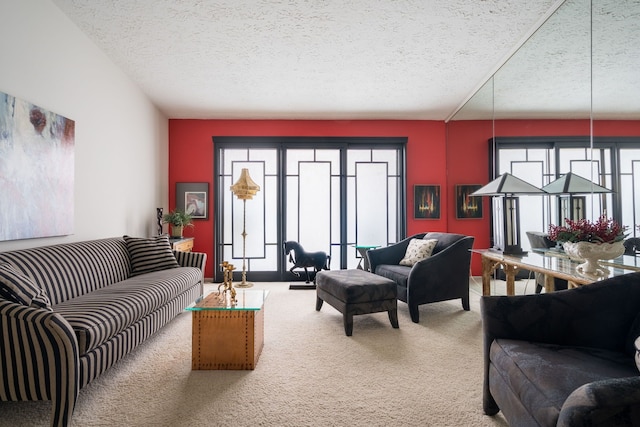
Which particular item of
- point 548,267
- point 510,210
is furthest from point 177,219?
point 548,267

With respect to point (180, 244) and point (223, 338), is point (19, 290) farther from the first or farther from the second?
point (180, 244)

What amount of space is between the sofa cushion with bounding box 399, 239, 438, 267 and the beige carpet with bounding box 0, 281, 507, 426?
1084mm

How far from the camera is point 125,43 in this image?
348 centimetres

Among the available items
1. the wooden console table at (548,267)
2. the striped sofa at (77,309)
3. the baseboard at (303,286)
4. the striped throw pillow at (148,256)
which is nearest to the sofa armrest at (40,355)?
the striped sofa at (77,309)

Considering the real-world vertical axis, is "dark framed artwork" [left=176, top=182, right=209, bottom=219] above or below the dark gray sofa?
above

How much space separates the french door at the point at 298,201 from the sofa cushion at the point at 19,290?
3792mm

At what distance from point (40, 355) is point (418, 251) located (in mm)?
3768

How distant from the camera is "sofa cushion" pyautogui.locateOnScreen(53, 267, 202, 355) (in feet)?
6.28

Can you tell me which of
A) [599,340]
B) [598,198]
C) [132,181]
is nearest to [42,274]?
[132,181]

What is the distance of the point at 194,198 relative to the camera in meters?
5.66

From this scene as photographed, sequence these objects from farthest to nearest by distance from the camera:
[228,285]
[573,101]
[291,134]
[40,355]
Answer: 1. [291,134]
2. [228,285]
3. [573,101]
4. [40,355]

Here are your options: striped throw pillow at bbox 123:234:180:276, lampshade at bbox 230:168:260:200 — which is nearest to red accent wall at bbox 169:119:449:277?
lampshade at bbox 230:168:260:200

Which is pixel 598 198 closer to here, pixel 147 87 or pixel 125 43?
pixel 125 43

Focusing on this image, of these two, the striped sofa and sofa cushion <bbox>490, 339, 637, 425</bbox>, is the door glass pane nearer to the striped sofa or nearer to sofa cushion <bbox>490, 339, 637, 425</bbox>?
the striped sofa
